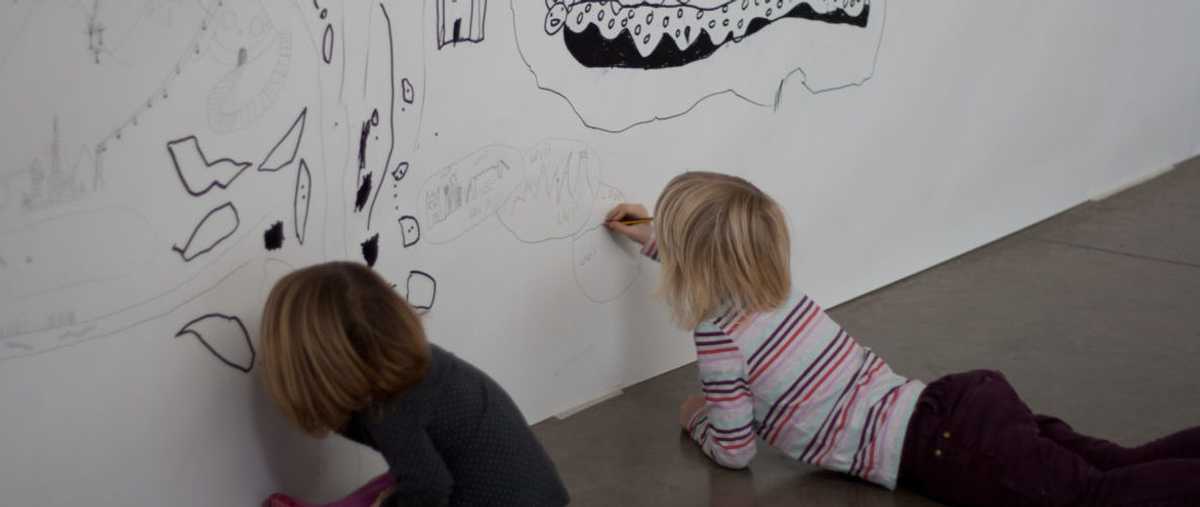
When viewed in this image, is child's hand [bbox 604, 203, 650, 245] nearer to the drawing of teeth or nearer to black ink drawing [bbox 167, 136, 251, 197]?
the drawing of teeth

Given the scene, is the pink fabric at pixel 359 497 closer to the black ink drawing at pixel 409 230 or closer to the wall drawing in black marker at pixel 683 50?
the black ink drawing at pixel 409 230

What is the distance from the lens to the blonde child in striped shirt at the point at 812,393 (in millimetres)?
2760

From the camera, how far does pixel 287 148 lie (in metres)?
2.42

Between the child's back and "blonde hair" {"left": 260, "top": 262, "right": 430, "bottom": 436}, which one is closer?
"blonde hair" {"left": 260, "top": 262, "right": 430, "bottom": 436}

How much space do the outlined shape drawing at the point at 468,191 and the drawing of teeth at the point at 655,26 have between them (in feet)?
1.02

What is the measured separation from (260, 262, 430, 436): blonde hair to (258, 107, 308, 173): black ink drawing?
26 centimetres

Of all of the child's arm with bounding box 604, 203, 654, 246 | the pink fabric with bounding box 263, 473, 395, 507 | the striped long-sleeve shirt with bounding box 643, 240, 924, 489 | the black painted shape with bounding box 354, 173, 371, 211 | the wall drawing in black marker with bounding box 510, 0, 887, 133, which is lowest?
the pink fabric with bounding box 263, 473, 395, 507

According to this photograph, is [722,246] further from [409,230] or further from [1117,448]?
[1117,448]

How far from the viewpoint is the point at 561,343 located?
3191mm

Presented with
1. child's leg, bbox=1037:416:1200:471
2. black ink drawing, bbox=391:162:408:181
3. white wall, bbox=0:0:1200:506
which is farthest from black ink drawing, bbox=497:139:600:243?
child's leg, bbox=1037:416:1200:471

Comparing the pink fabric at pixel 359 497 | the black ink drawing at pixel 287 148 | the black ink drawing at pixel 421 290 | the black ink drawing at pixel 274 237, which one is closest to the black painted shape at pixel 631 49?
the black ink drawing at pixel 421 290

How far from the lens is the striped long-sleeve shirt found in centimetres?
285

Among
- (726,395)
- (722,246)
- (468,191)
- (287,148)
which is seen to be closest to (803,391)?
(726,395)

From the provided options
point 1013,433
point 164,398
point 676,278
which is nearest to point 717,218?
point 676,278
